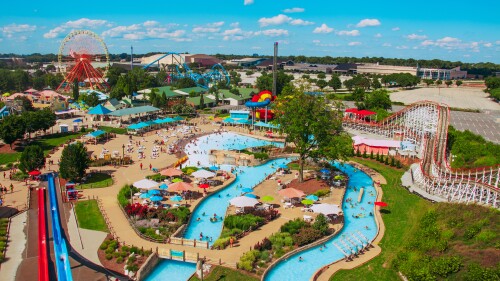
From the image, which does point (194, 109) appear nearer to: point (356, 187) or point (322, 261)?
point (356, 187)

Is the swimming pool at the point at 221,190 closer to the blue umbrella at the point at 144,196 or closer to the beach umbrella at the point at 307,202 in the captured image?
the blue umbrella at the point at 144,196

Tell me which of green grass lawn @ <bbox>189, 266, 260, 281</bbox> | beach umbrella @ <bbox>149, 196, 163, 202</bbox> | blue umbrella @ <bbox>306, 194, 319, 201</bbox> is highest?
beach umbrella @ <bbox>149, 196, 163, 202</bbox>

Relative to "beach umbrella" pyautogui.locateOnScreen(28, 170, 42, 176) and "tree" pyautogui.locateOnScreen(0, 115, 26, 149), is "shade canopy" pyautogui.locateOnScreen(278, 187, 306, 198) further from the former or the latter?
"tree" pyautogui.locateOnScreen(0, 115, 26, 149)

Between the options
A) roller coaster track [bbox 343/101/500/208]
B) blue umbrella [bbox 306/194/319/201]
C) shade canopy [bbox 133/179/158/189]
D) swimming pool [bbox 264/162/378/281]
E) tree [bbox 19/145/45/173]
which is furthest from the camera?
tree [bbox 19/145/45/173]

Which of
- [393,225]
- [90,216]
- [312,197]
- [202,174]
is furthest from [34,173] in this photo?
[393,225]

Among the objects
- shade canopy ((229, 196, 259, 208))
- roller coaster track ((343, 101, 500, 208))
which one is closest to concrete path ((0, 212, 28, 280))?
shade canopy ((229, 196, 259, 208))

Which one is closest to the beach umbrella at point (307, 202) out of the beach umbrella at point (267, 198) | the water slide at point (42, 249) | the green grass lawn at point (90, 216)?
the beach umbrella at point (267, 198)

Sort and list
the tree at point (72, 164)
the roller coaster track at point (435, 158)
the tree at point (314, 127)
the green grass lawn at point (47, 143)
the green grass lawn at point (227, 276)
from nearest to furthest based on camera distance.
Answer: the green grass lawn at point (227, 276), the roller coaster track at point (435, 158), the tree at point (72, 164), the tree at point (314, 127), the green grass lawn at point (47, 143)
